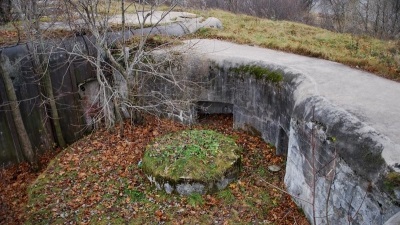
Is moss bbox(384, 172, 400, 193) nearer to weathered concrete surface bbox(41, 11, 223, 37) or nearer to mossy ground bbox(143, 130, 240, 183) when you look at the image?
mossy ground bbox(143, 130, 240, 183)

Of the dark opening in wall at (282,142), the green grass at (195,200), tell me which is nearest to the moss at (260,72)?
the dark opening in wall at (282,142)

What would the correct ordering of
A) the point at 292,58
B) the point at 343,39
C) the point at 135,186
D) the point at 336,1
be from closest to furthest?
the point at 135,186 → the point at 292,58 → the point at 343,39 → the point at 336,1

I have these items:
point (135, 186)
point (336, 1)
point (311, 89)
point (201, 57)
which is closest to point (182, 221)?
point (135, 186)

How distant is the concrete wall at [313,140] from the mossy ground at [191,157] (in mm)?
1559

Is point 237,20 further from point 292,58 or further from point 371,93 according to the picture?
point 371,93

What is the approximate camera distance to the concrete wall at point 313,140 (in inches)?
205

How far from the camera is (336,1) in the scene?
2380 cm

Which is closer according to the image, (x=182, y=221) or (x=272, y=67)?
(x=182, y=221)

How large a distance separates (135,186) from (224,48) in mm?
6149

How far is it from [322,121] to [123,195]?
5.11 metres

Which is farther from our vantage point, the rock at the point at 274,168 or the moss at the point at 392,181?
the rock at the point at 274,168

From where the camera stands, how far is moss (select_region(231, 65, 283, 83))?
9.39 meters

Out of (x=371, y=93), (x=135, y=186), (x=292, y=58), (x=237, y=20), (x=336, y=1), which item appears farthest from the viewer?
(x=336, y=1)

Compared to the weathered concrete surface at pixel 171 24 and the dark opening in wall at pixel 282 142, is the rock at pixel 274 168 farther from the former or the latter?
the weathered concrete surface at pixel 171 24
